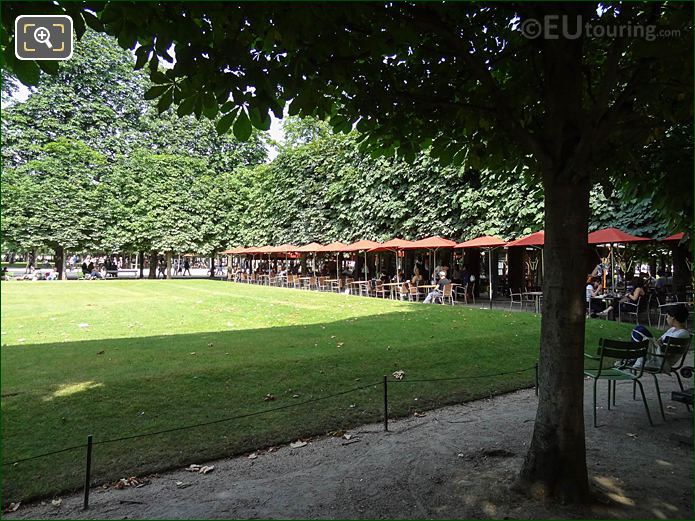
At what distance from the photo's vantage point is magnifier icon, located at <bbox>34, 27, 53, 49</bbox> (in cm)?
297

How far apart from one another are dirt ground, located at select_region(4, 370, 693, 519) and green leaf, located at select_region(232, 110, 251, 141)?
9.56 ft

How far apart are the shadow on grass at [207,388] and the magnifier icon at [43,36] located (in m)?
3.60

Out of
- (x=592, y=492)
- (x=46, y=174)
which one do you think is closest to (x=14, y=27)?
(x=592, y=492)

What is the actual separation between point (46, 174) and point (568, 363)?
42.7 m

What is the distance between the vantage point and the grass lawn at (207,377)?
4.74m

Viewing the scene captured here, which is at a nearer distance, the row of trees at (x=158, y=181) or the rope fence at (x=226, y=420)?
the rope fence at (x=226, y=420)

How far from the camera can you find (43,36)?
3006 mm


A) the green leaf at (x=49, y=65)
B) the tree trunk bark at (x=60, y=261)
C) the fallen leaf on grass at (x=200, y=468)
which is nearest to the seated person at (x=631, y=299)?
the fallen leaf on grass at (x=200, y=468)

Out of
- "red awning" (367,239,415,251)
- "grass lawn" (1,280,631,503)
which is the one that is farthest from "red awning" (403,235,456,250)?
"grass lawn" (1,280,631,503)

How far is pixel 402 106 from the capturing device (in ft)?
14.8

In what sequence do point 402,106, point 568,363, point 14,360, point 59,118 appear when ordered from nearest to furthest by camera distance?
point 568,363, point 402,106, point 14,360, point 59,118

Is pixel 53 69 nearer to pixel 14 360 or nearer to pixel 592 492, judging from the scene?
pixel 592 492

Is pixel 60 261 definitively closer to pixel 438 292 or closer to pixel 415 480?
pixel 438 292

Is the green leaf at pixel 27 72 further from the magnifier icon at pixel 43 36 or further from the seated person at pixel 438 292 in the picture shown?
the seated person at pixel 438 292
